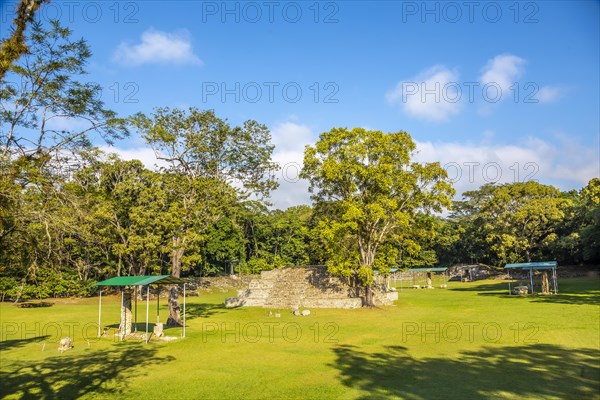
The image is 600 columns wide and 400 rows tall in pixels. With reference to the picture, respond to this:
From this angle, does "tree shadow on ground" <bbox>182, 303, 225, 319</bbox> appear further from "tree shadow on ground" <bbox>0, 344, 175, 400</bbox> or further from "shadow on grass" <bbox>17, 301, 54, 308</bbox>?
"shadow on grass" <bbox>17, 301, 54, 308</bbox>

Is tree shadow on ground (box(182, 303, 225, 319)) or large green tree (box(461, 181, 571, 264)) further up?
large green tree (box(461, 181, 571, 264))

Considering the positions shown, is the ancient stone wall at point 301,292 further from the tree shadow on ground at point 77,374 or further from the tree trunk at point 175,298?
the tree shadow on ground at point 77,374

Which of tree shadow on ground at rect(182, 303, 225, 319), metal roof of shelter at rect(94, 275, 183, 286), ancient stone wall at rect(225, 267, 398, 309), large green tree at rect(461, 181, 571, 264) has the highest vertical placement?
large green tree at rect(461, 181, 571, 264)

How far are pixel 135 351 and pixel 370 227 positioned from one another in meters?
19.8

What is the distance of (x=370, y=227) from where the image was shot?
30.9m

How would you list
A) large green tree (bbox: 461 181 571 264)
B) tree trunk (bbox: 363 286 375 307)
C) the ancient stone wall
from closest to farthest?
tree trunk (bbox: 363 286 375 307) < the ancient stone wall < large green tree (bbox: 461 181 571 264)

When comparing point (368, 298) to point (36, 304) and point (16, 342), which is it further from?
point (36, 304)

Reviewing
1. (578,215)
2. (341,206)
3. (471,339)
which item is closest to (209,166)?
(341,206)

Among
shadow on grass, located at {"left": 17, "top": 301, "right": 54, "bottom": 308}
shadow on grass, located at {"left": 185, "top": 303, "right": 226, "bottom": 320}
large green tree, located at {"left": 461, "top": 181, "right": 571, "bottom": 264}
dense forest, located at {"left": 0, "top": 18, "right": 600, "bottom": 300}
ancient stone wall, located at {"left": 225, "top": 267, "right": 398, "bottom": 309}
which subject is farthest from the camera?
large green tree, located at {"left": 461, "top": 181, "right": 571, "bottom": 264}

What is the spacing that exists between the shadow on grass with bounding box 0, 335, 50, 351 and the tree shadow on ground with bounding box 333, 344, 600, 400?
14.2 metres

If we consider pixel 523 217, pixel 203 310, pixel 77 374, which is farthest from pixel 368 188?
pixel 523 217

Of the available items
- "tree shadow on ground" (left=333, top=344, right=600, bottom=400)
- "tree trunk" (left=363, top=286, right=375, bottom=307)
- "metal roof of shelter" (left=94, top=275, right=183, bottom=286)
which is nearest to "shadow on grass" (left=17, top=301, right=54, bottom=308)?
"metal roof of shelter" (left=94, top=275, right=183, bottom=286)

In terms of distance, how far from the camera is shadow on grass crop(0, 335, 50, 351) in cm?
1673

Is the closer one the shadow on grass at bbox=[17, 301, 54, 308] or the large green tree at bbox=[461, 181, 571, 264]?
the shadow on grass at bbox=[17, 301, 54, 308]
